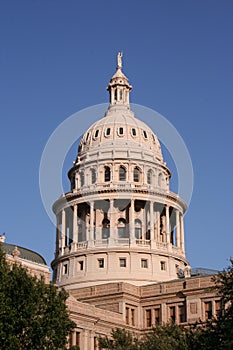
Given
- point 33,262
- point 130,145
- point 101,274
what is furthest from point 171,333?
point 130,145

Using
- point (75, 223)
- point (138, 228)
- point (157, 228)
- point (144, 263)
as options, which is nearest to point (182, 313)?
point (144, 263)

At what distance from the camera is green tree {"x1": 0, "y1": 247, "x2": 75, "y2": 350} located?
52250mm

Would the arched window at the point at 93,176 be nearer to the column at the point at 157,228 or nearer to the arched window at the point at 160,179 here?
the arched window at the point at 160,179

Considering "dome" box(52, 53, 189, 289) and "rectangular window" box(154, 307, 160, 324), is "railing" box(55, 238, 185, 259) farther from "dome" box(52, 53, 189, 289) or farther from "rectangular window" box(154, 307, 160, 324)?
"rectangular window" box(154, 307, 160, 324)

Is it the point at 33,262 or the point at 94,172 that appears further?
the point at 94,172

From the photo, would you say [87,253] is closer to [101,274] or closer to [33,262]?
[101,274]

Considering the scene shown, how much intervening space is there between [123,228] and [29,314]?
70.7m

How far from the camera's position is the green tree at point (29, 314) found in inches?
2057

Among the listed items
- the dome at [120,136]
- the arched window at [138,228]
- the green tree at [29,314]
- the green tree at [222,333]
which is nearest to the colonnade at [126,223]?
the arched window at [138,228]

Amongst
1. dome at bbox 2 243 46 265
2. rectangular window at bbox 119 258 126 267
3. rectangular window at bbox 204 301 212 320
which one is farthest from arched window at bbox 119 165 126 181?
rectangular window at bbox 204 301 212 320

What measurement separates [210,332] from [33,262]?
42.3 m

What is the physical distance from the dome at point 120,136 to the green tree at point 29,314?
243 ft

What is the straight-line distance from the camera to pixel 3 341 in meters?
51.7

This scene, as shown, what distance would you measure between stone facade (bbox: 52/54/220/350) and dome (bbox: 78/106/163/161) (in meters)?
0.17
